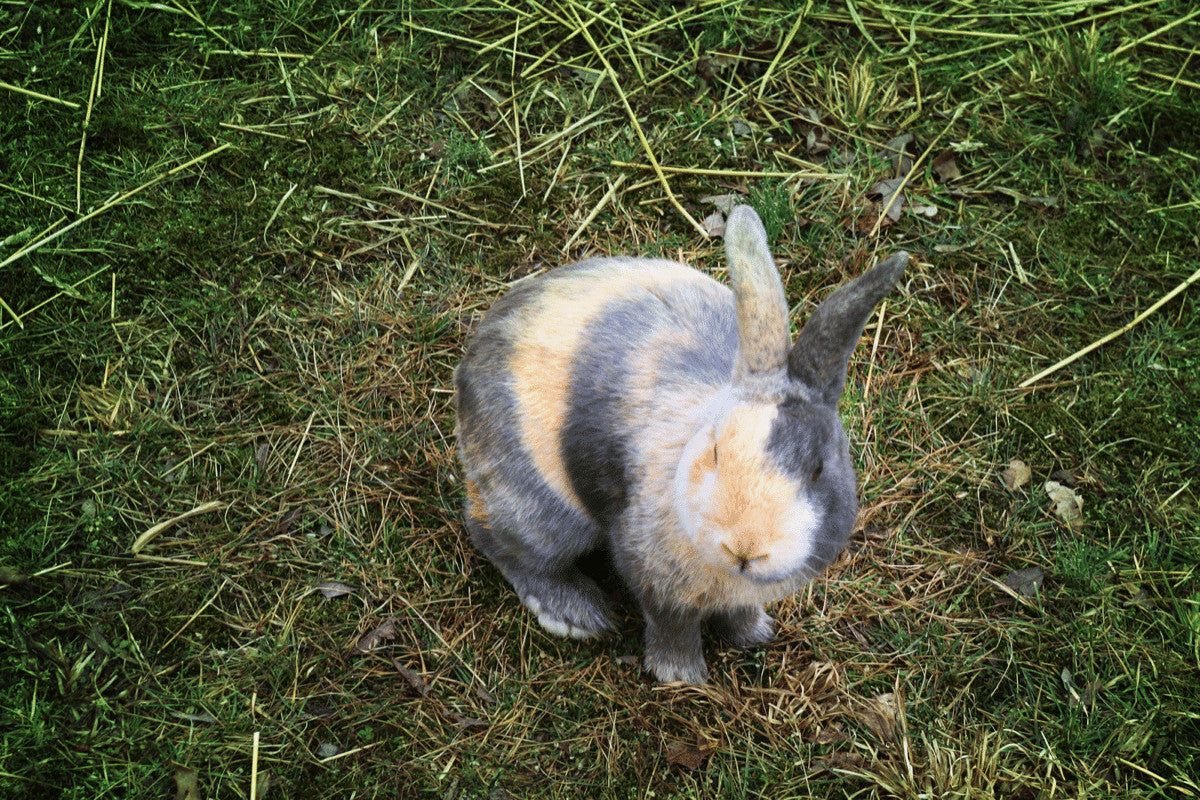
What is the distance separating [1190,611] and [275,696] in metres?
3.60

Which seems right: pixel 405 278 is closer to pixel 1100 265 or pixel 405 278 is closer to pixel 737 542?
pixel 737 542

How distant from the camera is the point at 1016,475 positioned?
3.90 meters

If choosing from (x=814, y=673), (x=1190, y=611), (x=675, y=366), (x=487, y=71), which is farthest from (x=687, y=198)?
(x=1190, y=611)

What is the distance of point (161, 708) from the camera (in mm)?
3342

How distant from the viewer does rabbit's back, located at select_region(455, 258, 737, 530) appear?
315 centimetres

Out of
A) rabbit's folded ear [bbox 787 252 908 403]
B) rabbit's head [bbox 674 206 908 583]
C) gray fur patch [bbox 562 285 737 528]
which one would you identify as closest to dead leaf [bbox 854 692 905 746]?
rabbit's head [bbox 674 206 908 583]

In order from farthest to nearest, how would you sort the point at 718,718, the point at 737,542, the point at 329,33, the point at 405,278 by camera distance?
the point at 329,33
the point at 405,278
the point at 718,718
the point at 737,542

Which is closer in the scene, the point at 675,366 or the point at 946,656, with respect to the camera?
the point at 675,366

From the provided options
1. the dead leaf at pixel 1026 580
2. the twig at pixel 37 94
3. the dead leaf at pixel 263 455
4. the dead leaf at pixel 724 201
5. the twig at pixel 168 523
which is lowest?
the dead leaf at pixel 1026 580

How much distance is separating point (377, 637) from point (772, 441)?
6.23 feet

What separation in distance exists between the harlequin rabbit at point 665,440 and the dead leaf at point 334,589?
0.55m

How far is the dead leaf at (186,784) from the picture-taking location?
10.4 ft

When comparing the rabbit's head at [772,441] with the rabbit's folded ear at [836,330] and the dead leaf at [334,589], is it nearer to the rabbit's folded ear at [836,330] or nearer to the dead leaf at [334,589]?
the rabbit's folded ear at [836,330]

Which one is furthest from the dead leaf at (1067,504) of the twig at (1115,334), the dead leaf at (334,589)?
the dead leaf at (334,589)
